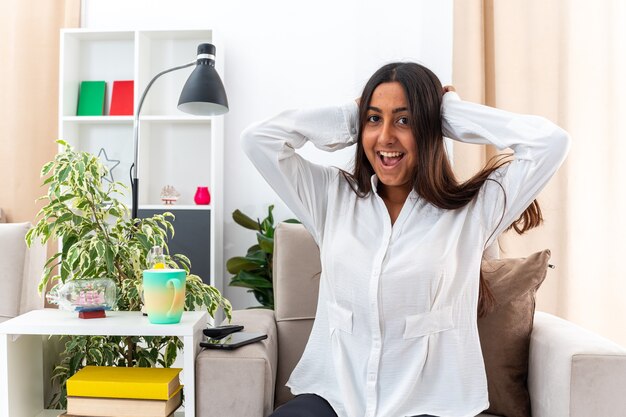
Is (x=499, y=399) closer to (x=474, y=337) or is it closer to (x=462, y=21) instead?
(x=474, y=337)

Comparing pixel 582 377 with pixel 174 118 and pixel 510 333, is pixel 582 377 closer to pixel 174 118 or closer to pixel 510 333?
pixel 510 333

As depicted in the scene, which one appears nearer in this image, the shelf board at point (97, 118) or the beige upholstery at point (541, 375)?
the beige upholstery at point (541, 375)

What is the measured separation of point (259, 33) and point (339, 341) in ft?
7.35

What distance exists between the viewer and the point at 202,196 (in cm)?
321

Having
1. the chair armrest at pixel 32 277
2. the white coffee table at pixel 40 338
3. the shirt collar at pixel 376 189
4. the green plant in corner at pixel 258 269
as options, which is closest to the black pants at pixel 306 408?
the white coffee table at pixel 40 338

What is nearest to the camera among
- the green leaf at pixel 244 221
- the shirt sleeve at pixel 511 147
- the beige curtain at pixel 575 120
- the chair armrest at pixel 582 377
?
the chair armrest at pixel 582 377

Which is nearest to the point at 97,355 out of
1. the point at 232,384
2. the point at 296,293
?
the point at 232,384

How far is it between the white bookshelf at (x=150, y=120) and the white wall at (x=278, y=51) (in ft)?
0.36

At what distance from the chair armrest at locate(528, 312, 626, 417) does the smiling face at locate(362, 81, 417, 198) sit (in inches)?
22.0

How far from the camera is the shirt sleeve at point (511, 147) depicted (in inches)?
59.6

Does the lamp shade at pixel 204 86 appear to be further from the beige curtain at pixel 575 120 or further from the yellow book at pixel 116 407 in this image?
the beige curtain at pixel 575 120

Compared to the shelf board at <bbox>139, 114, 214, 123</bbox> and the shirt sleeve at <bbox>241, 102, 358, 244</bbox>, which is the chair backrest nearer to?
the shirt sleeve at <bbox>241, 102, 358, 244</bbox>

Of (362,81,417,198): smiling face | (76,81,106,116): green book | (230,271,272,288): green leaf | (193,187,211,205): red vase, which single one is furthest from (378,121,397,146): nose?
(76,81,106,116): green book

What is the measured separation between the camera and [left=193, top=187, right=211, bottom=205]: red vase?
321cm
